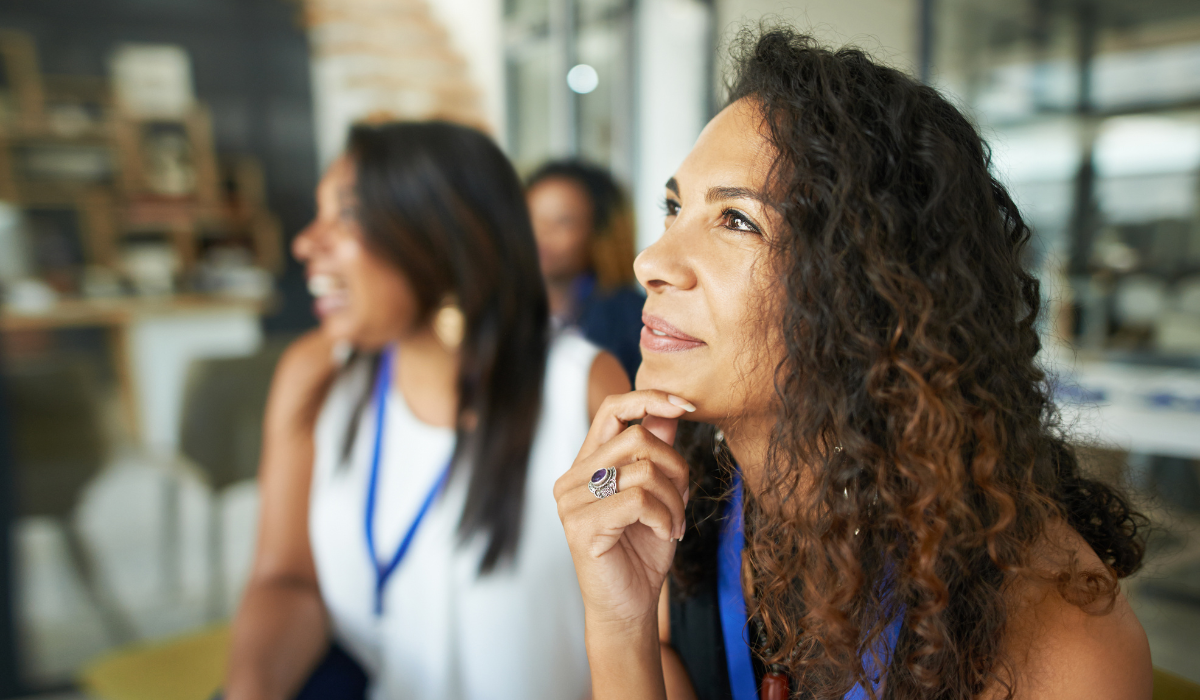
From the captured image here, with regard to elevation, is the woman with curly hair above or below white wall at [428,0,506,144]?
below

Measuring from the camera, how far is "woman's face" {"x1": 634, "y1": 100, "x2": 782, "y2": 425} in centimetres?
75

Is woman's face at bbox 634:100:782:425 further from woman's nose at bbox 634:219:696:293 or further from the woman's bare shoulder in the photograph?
the woman's bare shoulder

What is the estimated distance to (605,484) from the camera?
780mm

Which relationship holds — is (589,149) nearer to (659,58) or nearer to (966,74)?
(659,58)

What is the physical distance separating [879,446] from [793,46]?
44cm

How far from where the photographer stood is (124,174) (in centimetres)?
466

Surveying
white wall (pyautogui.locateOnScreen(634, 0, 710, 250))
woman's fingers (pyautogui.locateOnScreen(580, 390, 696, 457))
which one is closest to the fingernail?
woman's fingers (pyautogui.locateOnScreen(580, 390, 696, 457))

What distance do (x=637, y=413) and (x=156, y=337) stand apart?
148 inches

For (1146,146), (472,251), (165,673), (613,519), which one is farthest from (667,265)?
(1146,146)

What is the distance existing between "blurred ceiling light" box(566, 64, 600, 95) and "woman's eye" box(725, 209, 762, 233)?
4769mm

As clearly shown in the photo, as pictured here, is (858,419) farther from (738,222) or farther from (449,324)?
(449,324)

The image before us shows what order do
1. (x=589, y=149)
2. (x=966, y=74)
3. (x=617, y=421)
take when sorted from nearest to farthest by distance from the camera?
(x=617, y=421), (x=966, y=74), (x=589, y=149)

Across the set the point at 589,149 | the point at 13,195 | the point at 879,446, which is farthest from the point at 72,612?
the point at 589,149

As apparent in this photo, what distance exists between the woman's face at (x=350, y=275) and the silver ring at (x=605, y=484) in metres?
0.79
